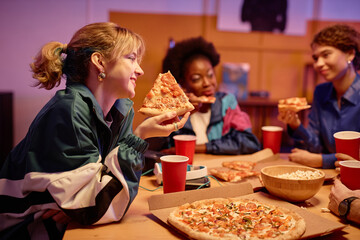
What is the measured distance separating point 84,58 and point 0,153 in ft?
14.5

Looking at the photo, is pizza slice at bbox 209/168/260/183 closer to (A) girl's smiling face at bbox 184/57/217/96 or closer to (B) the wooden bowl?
(B) the wooden bowl

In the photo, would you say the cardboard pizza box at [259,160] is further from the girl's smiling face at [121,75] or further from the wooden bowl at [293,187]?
the girl's smiling face at [121,75]

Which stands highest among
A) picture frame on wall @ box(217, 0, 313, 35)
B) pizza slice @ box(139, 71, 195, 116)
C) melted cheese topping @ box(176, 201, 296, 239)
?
picture frame on wall @ box(217, 0, 313, 35)

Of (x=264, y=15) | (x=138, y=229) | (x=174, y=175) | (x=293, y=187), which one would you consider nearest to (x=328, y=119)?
(x=293, y=187)

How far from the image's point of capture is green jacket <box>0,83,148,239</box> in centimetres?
133

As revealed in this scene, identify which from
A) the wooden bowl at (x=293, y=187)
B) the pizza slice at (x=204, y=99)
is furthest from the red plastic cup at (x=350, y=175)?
the pizza slice at (x=204, y=99)

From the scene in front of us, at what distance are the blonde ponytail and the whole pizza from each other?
838 millimetres

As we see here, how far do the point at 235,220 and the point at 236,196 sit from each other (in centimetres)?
26

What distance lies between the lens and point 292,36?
688 cm

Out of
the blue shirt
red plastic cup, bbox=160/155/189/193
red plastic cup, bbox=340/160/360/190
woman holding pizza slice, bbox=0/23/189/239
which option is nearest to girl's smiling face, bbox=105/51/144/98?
woman holding pizza slice, bbox=0/23/189/239

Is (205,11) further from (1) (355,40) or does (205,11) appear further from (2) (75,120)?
(2) (75,120)

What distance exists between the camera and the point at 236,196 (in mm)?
1627

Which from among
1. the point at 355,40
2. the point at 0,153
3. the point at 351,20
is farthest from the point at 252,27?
the point at 0,153

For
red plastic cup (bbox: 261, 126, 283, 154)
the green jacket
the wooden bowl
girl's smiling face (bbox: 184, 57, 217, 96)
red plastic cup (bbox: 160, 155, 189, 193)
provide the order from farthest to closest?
girl's smiling face (bbox: 184, 57, 217, 96) → red plastic cup (bbox: 261, 126, 283, 154) → red plastic cup (bbox: 160, 155, 189, 193) → the wooden bowl → the green jacket
